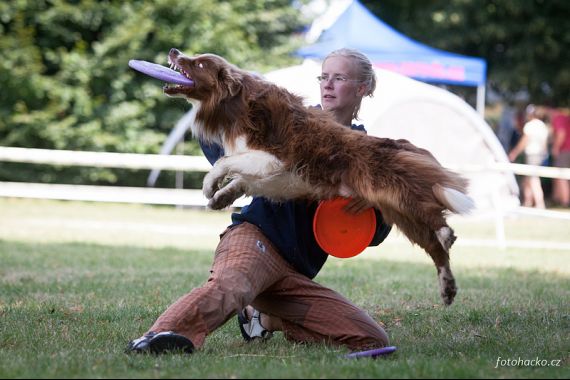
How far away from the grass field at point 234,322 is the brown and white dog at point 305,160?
28.2 inches

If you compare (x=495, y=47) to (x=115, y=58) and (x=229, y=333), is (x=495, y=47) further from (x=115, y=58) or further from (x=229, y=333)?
(x=229, y=333)

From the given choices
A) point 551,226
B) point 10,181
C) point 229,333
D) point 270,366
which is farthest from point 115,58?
point 270,366

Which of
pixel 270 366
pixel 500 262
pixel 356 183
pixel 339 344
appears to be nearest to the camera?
pixel 270 366

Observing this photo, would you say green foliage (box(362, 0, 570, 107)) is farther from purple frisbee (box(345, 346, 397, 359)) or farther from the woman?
purple frisbee (box(345, 346, 397, 359))

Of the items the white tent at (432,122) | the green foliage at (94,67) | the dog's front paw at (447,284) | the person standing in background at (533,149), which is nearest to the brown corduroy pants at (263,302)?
the dog's front paw at (447,284)

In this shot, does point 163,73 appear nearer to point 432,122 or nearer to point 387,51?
point 432,122

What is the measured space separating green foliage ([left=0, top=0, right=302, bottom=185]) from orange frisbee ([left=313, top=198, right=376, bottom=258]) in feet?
44.9

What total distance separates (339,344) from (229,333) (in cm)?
96

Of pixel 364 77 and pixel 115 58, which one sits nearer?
pixel 364 77

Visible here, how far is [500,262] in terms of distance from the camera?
10047 mm

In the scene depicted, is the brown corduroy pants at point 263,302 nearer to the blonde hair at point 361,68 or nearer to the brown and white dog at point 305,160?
the brown and white dog at point 305,160

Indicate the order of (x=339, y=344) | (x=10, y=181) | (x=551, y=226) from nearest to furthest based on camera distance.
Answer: (x=339, y=344)
(x=551, y=226)
(x=10, y=181)

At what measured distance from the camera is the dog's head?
4688 millimetres

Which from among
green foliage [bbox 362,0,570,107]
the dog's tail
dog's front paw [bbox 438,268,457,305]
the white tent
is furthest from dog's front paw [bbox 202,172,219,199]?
green foliage [bbox 362,0,570,107]
